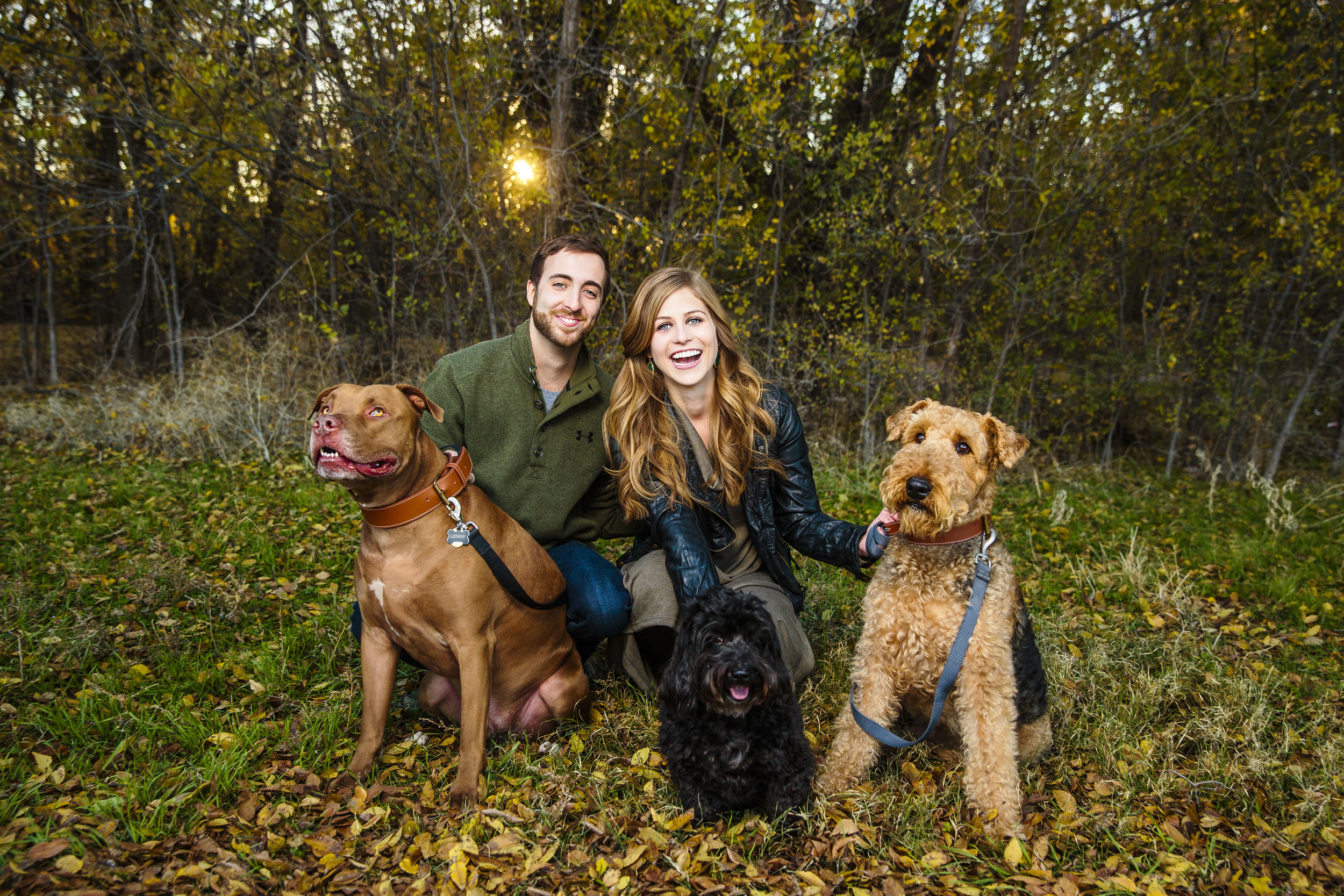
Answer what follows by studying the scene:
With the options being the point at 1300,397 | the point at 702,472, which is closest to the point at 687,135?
the point at 702,472

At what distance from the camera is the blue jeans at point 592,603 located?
315cm

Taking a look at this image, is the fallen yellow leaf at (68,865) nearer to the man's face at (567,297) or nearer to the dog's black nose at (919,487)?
the man's face at (567,297)

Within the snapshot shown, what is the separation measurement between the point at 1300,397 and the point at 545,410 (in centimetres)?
876

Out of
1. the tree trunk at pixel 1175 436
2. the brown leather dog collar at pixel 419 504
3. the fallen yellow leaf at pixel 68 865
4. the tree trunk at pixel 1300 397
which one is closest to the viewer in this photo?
the fallen yellow leaf at pixel 68 865

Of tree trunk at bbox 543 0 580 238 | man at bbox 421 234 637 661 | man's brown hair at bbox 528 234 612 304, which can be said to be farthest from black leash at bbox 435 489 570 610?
tree trunk at bbox 543 0 580 238

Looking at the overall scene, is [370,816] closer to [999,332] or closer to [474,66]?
[474,66]

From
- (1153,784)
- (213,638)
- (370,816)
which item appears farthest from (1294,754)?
(213,638)

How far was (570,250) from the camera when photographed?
3.38 meters

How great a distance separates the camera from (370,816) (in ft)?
7.85

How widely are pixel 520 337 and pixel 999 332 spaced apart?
6.70m

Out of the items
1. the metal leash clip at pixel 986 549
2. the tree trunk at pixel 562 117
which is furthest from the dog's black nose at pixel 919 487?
the tree trunk at pixel 562 117

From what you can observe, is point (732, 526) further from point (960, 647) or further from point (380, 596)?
point (380, 596)

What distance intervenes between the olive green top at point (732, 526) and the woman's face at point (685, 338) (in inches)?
9.3

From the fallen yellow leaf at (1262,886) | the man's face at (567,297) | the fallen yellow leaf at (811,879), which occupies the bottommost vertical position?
the fallen yellow leaf at (811,879)
